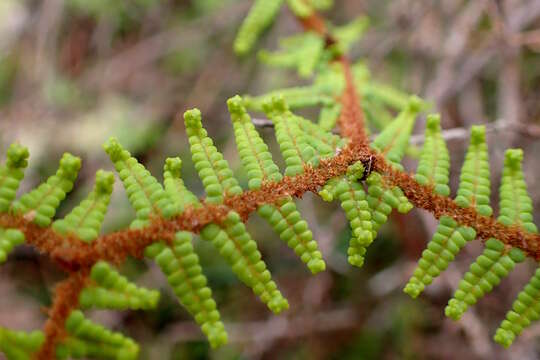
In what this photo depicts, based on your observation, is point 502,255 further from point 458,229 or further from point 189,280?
point 189,280

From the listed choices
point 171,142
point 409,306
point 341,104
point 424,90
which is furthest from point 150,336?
point 424,90

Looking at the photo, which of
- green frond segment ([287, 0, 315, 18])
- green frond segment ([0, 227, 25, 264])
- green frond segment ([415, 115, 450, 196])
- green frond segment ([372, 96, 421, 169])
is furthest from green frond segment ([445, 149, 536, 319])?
green frond segment ([287, 0, 315, 18])

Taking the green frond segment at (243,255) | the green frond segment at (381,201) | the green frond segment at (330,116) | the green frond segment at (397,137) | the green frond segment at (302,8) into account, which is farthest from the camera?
the green frond segment at (302,8)

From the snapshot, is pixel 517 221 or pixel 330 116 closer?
pixel 517 221

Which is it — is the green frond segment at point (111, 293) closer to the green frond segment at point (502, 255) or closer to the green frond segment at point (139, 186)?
the green frond segment at point (139, 186)

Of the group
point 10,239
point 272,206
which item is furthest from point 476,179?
point 10,239

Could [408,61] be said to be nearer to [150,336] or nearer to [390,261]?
[390,261]

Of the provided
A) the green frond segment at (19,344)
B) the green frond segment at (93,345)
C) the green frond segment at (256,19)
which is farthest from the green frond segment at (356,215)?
the green frond segment at (256,19)
